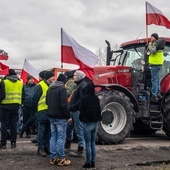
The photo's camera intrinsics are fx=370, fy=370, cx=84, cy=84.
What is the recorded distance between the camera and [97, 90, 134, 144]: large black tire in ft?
30.6

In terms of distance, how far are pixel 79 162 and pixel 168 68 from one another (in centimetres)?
483

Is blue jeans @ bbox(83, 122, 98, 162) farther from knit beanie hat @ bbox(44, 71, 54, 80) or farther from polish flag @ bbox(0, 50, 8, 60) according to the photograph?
polish flag @ bbox(0, 50, 8, 60)

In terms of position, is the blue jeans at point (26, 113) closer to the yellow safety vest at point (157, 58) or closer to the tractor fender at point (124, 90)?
the tractor fender at point (124, 90)

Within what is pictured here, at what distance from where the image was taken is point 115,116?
9773mm

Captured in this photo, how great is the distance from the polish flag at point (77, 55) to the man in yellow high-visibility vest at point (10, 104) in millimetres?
1374

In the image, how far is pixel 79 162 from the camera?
7320mm

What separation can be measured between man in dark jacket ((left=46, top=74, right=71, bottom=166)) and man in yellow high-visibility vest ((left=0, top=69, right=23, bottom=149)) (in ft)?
4.80

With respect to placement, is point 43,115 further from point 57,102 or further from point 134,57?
point 134,57

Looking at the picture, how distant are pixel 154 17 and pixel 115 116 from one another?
327 centimetres

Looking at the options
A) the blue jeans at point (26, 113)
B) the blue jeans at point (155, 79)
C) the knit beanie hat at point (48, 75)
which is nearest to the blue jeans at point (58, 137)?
the knit beanie hat at point (48, 75)

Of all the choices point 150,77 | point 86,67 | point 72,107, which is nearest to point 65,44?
point 86,67

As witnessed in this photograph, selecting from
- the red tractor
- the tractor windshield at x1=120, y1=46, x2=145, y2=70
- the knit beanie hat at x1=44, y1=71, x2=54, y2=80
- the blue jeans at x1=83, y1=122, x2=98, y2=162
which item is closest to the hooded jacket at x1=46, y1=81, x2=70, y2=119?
the blue jeans at x1=83, y1=122, x2=98, y2=162

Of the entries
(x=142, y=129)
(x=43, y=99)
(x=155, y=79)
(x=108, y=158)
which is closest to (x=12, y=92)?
(x=43, y=99)

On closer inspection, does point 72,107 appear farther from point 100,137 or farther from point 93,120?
point 100,137
